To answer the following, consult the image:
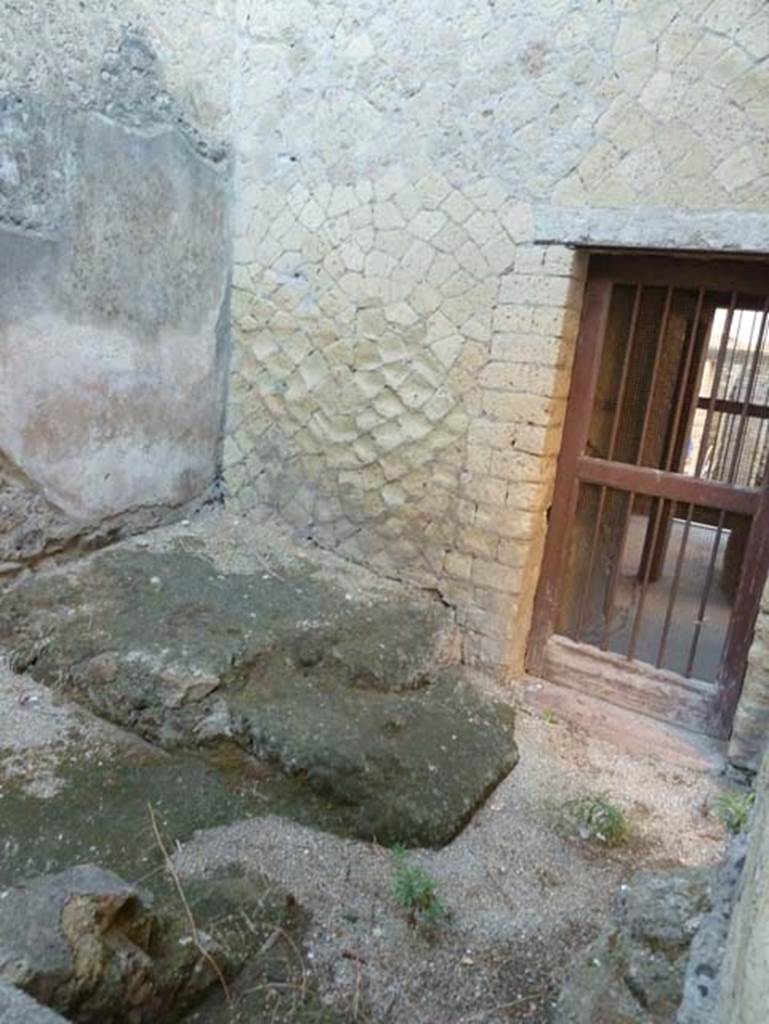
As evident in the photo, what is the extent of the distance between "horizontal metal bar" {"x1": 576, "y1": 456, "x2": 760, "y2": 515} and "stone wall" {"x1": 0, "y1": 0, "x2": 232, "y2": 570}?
196cm

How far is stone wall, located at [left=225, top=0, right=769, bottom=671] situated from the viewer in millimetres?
2732

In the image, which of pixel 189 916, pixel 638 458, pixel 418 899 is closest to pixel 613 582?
pixel 638 458

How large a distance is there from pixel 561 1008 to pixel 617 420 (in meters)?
2.31

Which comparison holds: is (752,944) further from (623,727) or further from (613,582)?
(613,582)

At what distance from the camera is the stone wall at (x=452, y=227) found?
108 inches

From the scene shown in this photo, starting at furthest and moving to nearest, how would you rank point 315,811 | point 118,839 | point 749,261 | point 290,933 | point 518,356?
point 518,356 → point 749,261 → point 315,811 → point 118,839 → point 290,933

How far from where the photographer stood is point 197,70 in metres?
3.56

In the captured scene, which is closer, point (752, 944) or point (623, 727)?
point (752, 944)

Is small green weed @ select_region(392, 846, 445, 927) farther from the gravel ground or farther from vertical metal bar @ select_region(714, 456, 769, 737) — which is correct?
vertical metal bar @ select_region(714, 456, 769, 737)

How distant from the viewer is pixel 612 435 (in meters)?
3.30

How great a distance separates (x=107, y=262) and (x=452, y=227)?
4.88 feet

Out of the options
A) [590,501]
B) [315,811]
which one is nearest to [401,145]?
[590,501]

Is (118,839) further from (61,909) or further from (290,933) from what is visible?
(61,909)

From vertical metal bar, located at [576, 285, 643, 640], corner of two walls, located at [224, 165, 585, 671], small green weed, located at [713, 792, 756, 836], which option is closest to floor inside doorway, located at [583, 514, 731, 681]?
vertical metal bar, located at [576, 285, 643, 640]
